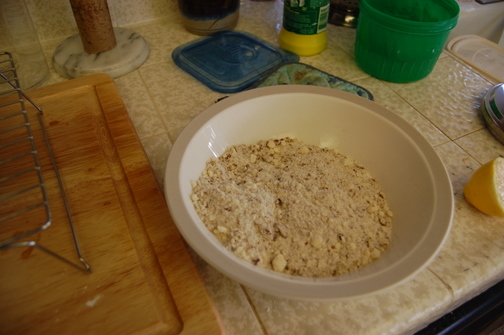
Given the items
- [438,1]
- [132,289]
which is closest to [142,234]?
[132,289]

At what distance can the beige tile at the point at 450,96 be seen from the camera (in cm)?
75

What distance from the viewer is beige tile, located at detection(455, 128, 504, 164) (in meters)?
0.68

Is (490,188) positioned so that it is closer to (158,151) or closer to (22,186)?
(158,151)

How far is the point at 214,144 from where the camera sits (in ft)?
1.90

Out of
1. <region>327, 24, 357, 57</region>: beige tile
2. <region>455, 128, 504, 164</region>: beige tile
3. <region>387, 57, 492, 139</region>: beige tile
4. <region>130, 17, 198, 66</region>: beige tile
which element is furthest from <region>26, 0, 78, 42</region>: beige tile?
<region>455, 128, 504, 164</region>: beige tile

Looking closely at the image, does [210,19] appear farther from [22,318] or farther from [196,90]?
[22,318]

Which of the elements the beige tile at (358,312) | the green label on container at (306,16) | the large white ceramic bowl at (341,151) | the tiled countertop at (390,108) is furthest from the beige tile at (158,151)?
the green label on container at (306,16)

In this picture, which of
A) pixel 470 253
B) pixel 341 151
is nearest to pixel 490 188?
pixel 470 253

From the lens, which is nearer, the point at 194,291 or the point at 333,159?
the point at 194,291

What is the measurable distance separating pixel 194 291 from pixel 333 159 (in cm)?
30

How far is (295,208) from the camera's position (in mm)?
513

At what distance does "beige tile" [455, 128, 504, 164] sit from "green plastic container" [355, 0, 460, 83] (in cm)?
19

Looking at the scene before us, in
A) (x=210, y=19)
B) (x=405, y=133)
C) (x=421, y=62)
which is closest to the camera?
(x=405, y=133)

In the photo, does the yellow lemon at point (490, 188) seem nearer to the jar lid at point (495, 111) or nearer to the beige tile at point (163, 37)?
the jar lid at point (495, 111)
